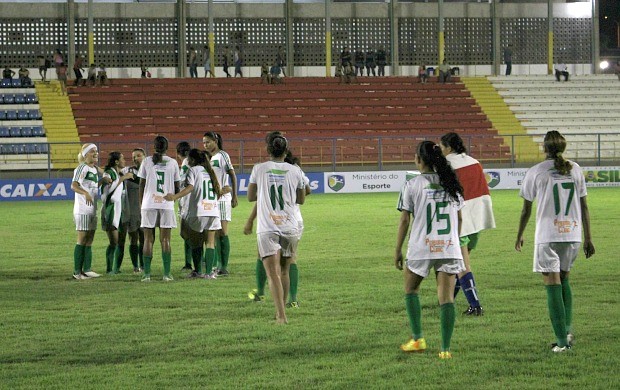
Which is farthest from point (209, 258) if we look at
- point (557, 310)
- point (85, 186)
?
point (557, 310)

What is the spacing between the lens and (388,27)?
51312mm

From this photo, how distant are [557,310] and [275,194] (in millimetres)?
2930

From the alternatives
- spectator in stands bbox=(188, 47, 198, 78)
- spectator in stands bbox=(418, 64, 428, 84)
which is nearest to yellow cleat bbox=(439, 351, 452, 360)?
spectator in stands bbox=(188, 47, 198, 78)

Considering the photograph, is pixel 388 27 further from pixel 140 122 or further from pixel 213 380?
pixel 213 380

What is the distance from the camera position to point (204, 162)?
45.0ft

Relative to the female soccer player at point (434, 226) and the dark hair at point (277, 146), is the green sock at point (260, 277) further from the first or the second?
the female soccer player at point (434, 226)

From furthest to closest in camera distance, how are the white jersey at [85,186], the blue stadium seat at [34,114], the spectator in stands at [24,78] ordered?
the spectator in stands at [24,78], the blue stadium seat at [34,114], the white jersey at [85,186]

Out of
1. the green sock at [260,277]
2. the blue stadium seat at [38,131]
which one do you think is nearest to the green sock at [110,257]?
the green sock at [260,277]

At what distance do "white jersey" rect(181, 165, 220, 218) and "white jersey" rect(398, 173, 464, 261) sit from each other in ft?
19.0

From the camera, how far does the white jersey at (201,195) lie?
1388 centimetres

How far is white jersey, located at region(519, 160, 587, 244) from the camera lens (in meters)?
8.73

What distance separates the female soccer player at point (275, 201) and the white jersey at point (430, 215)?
75.2 inches

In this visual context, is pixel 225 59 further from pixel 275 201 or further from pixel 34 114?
pixel 275 201

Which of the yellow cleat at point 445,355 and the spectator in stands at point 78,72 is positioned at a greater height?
the spectator in stands at point 78,72
